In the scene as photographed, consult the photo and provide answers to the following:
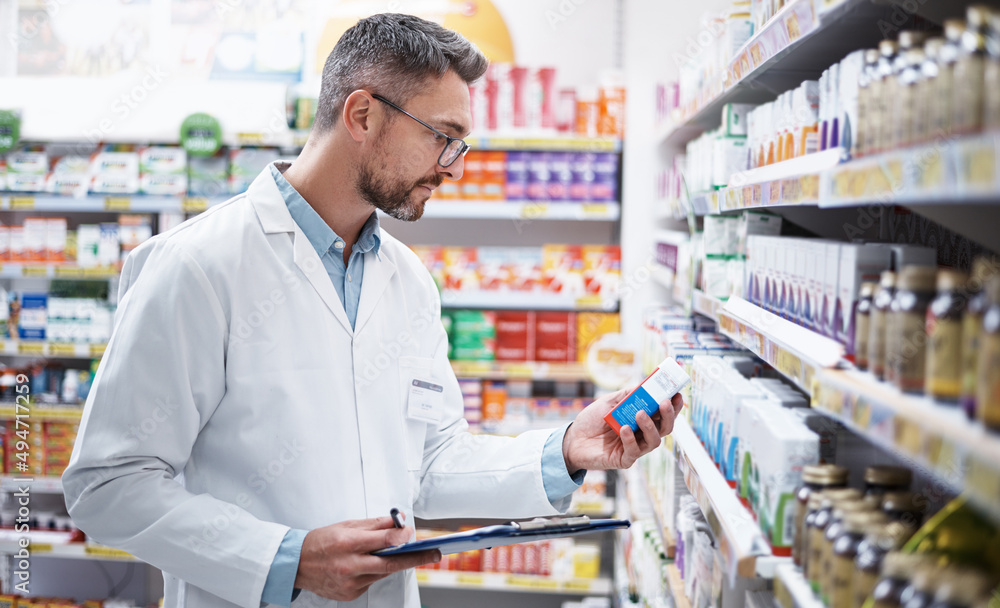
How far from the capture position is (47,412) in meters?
4.17

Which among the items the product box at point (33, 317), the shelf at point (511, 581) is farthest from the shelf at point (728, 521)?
the product box at point (33, 317)

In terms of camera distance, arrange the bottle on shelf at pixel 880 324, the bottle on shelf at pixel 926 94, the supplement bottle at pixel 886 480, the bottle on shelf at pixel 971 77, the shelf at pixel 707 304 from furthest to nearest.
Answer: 1. the shelf at pixel 707 304
2. the supplement bottle at pixel 886 480
3. the bottle on shelf at pixel 880 324
4. the bottle on shelf at pixel 926 94
5. the bottle on shelf at pixel 971 77

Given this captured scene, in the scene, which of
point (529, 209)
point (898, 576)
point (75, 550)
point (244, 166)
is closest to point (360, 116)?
point (898, 576)

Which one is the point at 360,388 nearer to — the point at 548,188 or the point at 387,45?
the point at 387,45

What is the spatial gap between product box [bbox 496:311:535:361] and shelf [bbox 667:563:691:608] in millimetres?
1758

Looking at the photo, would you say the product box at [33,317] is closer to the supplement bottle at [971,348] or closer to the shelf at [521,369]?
the shelf at [521,369]

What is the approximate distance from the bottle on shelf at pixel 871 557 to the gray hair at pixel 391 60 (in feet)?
4.37

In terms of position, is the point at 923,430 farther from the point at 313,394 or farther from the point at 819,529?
the point at 313,394

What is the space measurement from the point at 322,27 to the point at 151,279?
11.0 ft

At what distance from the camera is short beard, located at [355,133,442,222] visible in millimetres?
1821

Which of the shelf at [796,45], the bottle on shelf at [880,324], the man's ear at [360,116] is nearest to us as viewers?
the bottle on shelf at [880,324]

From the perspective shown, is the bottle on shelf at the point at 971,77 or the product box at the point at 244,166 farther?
the product box at the point at 244,166

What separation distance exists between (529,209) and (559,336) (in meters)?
0.68

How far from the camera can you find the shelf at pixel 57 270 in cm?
410
